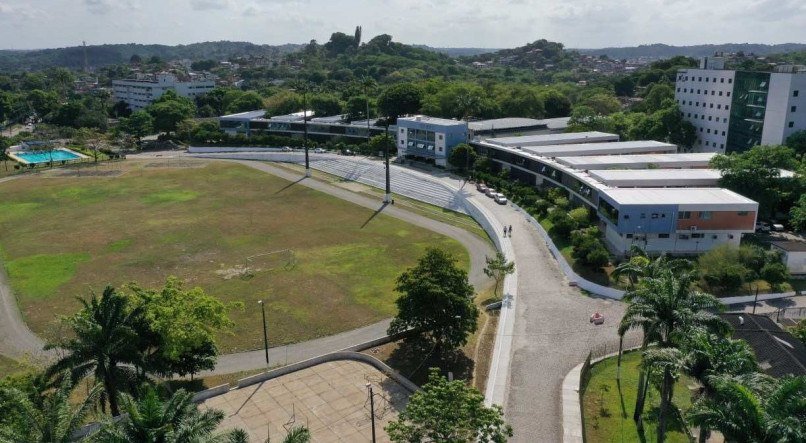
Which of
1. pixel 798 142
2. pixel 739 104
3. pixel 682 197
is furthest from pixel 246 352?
pixel 739 104

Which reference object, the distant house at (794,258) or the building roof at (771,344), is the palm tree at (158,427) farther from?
the distant house at (794,258)

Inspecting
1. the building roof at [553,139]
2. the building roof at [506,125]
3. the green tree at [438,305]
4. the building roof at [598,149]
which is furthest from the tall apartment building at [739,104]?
the green tree at [438,305]

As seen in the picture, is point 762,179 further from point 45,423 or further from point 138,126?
point 138,126

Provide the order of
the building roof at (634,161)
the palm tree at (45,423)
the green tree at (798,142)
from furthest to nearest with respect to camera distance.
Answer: the green tree at (798,142), the building roof at (634,161), the palm tree at (45,423)

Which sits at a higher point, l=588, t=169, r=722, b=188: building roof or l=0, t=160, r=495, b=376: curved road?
l=588, t=169, r=722, b=188: building roof

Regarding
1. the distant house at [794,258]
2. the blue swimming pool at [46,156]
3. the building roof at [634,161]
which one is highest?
the building roof at [634,161]

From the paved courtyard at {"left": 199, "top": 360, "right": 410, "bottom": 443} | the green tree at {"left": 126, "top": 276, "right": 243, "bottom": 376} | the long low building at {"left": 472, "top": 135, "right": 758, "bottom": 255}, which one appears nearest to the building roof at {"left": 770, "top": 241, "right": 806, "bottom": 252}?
the long low building at {"left": 472, "top": 135, "right": 758, "bottom": 255}

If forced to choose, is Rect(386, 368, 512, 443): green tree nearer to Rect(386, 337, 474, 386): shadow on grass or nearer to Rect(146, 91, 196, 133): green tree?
Rect(386, 337, 474, 386): shadow on grass
